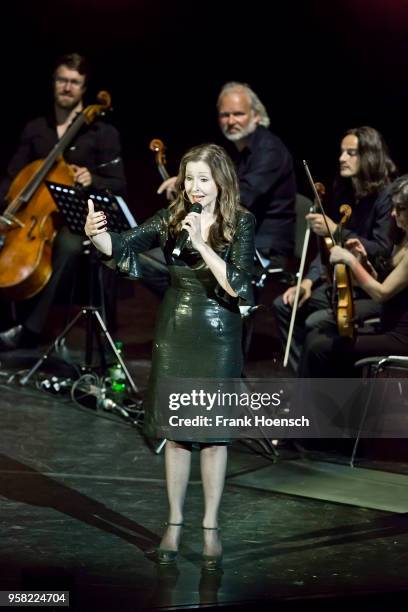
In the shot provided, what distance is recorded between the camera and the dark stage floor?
3.15 meters

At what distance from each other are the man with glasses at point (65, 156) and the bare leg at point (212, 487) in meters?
2.80

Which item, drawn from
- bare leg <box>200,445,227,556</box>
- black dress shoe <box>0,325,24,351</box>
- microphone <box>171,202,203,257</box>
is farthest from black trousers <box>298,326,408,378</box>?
black dress shoe <box>0,325,24,351</box>

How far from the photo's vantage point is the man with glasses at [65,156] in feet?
19.7

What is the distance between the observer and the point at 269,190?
5758 mm

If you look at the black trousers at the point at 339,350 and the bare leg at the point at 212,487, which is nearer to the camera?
the bare leg at the point at 212,487

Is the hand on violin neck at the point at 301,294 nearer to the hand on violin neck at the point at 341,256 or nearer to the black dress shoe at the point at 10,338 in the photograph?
the hand on violin neck at the point at 341,256

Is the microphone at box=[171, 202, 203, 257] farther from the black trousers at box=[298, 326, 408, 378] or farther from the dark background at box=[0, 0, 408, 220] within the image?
the dark background at box=[0, 0, 408, 220]

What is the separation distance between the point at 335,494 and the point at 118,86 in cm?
648

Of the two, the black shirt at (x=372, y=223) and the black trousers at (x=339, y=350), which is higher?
the black shirt at (x=372, y=223)

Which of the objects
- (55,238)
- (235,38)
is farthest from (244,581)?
(235,38)

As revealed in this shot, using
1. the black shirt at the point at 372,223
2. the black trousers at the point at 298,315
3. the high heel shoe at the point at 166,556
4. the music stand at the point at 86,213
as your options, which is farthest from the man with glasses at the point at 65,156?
the high heel shoe at the point at 166,556

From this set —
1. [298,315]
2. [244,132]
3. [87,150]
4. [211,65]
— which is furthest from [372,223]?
[211,65]

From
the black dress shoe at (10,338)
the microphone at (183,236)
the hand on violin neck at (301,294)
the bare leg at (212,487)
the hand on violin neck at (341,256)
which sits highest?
the microphone at (183,236)

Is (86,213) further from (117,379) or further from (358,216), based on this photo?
(358,216)
